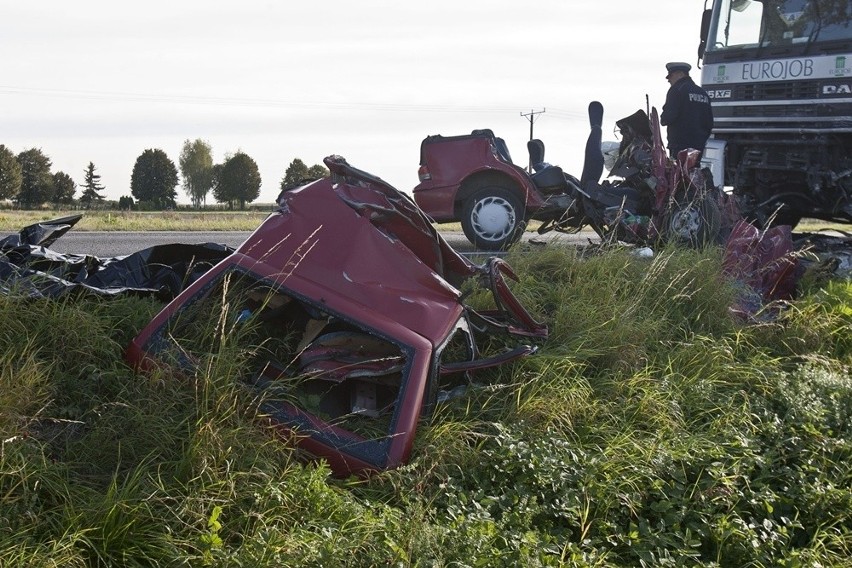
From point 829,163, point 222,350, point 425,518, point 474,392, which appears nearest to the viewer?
point 425,518

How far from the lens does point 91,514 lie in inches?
126

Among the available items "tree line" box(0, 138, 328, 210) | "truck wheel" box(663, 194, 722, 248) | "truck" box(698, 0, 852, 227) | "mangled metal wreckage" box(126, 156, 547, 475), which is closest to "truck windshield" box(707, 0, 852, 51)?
"truck" box(698, 0, 852, 227)

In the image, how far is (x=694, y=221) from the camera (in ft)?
26.6

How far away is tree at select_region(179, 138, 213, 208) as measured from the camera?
83.7m

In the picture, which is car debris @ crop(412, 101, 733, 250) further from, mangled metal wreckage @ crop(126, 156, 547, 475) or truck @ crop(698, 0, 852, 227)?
mangled metal wreckage @ crop(126, 156, 547, 475)

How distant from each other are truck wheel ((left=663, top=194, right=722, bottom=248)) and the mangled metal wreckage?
3.60 meters

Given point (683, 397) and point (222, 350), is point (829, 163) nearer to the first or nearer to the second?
point (683, 397)

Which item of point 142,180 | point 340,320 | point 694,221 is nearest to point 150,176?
point 142,180

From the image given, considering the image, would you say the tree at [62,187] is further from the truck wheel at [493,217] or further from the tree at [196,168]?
the truck wheel at [493,217]

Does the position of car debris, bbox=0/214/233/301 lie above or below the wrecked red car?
below

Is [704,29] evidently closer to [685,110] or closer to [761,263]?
[685,110]

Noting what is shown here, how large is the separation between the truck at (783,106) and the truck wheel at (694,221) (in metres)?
2.48

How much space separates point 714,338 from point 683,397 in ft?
3.53

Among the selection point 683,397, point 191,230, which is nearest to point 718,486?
point 683,397
